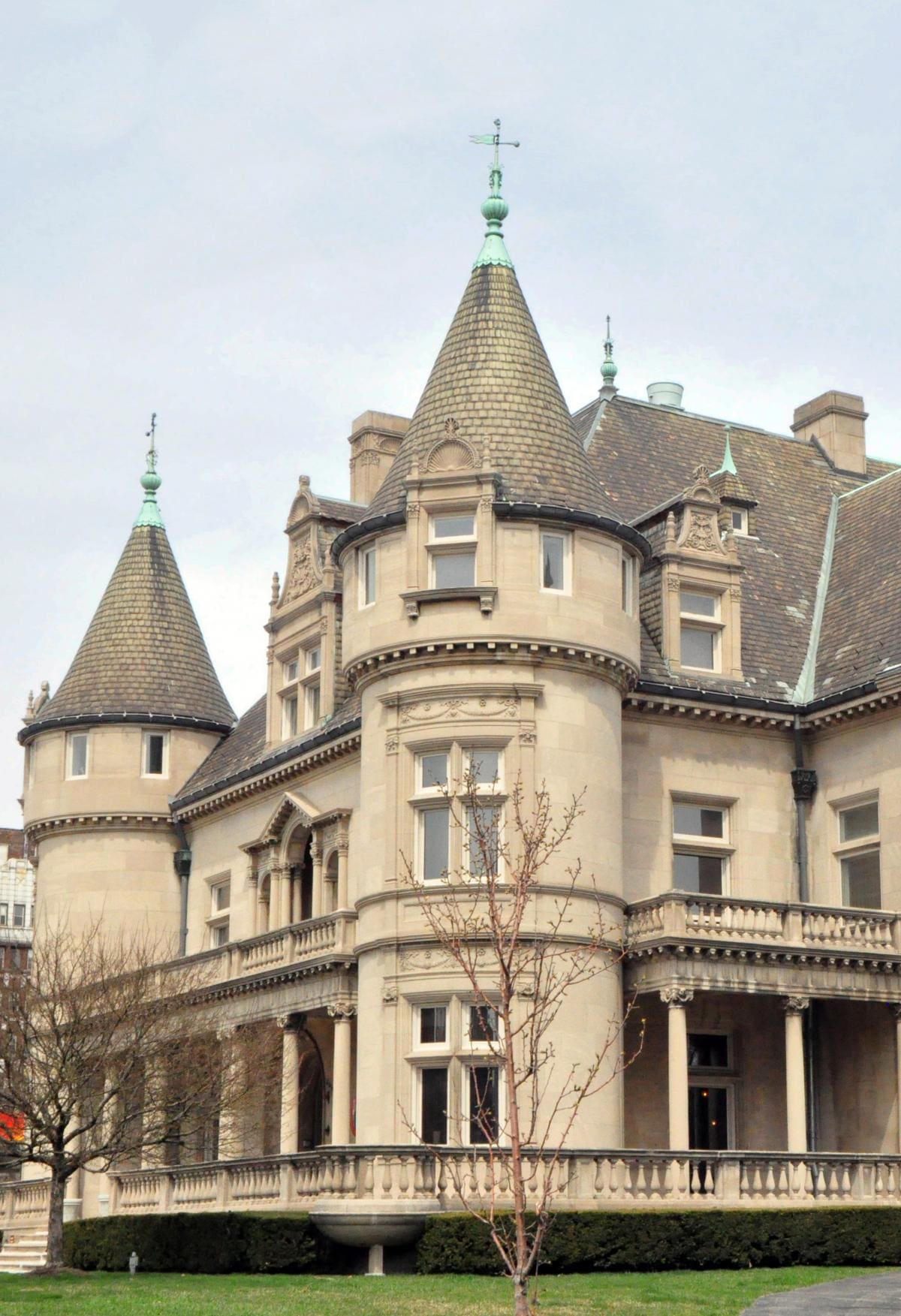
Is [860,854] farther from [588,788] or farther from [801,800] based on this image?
[588,788]

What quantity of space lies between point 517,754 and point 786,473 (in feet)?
50.0

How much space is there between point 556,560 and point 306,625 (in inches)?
364

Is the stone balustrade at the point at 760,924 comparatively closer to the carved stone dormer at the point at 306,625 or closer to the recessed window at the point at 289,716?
the carved stone dormer at the point at 306,625

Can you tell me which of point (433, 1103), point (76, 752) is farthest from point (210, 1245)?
point (76, 752)

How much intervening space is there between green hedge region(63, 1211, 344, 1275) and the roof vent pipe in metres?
24.1

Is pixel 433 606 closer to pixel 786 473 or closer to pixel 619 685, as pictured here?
pixel 619 685

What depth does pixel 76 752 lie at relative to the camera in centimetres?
4997

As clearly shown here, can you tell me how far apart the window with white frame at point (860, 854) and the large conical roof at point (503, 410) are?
7518 mm

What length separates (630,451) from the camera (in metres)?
45.8

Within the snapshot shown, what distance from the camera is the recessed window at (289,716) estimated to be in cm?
4512

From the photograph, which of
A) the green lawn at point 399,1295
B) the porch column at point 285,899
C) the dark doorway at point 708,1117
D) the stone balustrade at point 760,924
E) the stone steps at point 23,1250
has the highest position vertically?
the porch column at point 285,899

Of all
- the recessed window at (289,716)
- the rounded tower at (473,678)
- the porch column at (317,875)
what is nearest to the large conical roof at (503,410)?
the rounded tower at (473,678)

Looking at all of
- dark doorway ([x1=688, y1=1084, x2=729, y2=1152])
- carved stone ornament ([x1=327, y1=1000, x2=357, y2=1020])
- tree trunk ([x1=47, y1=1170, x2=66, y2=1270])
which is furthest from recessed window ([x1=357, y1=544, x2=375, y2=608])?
tree trunk ([x1=47, y1=1170, x2=66, y2=1270])

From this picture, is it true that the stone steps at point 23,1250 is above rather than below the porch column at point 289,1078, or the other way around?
below
